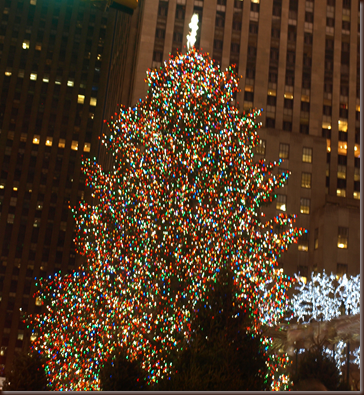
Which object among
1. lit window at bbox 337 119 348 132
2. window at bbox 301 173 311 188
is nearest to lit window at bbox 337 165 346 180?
lit window at bbox 337 119 348 132

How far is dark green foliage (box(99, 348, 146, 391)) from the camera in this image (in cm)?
1243

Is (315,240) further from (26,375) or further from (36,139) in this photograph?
(36,139)

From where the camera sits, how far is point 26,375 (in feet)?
54.5

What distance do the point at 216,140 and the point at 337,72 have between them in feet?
178

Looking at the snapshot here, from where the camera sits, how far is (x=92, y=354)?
1984 cm

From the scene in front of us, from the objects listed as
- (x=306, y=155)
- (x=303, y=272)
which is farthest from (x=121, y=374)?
(x=306, y=155)

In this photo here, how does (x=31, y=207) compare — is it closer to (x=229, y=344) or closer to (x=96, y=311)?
(x=96, y=311)

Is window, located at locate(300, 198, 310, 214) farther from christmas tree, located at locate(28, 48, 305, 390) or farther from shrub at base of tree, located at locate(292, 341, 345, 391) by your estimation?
shrub at base of tree, located at locate(292, 341, 345, 391)

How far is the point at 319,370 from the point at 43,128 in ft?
342

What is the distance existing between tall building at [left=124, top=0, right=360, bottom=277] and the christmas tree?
3737cm

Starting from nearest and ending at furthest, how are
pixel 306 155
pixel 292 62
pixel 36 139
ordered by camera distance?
pixel 306 155
pixel 292 62
pixel 36 139

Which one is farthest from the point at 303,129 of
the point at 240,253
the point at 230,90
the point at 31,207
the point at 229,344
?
the point at 31,207

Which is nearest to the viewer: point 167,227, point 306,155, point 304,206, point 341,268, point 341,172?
point 167,227

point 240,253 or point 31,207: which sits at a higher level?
point 31,207
